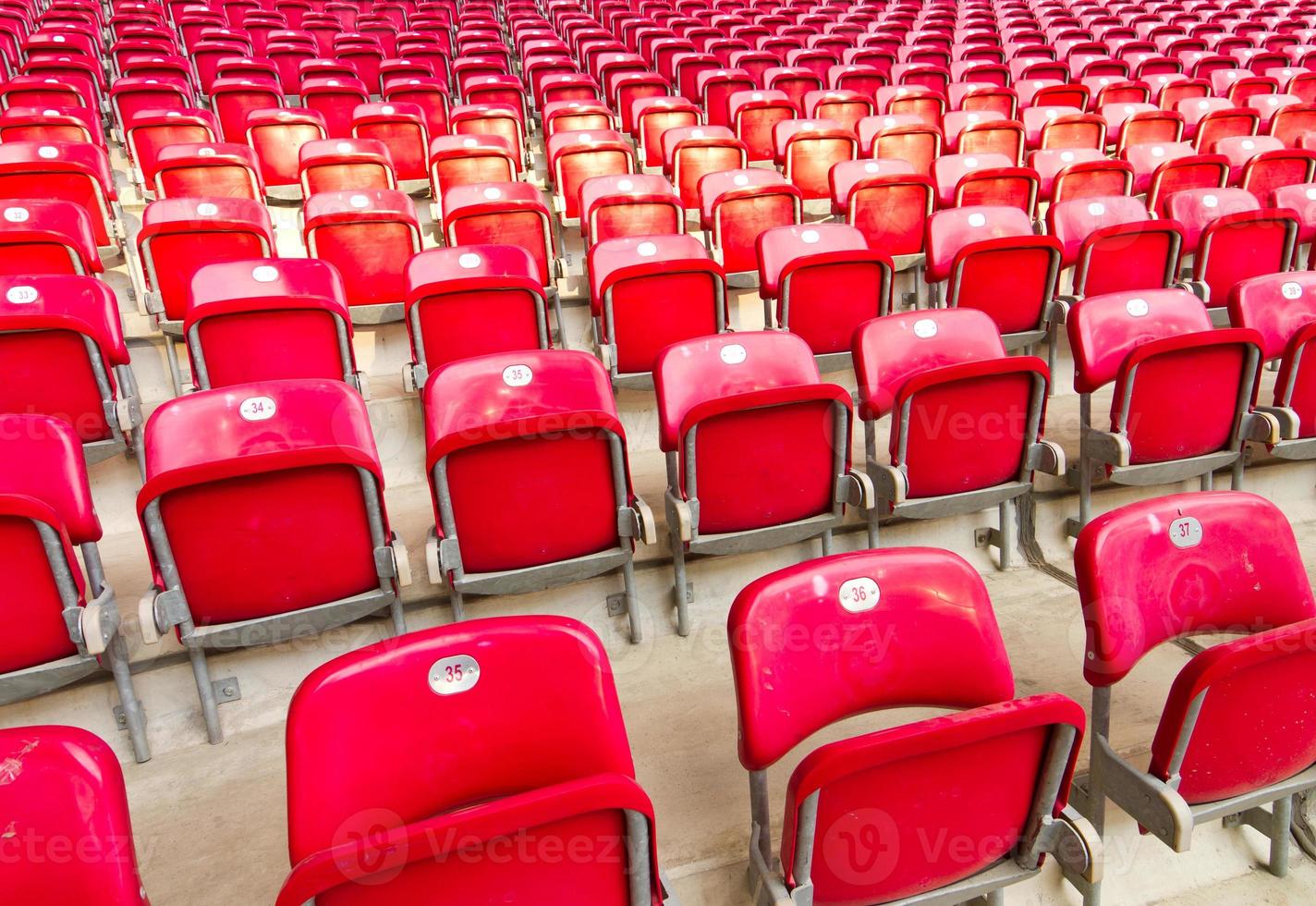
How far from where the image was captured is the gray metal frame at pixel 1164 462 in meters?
1.77

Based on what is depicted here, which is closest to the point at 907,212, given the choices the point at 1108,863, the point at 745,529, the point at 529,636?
the point at 745,529

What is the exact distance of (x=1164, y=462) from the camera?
1.82 metres

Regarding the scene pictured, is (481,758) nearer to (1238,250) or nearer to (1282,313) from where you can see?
(1282,313)

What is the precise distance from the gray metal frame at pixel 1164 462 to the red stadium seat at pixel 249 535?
52.6 inches

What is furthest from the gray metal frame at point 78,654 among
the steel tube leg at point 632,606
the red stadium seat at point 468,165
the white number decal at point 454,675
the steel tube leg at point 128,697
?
the red stadium seat at point 468,165

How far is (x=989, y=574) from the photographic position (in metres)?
1.89

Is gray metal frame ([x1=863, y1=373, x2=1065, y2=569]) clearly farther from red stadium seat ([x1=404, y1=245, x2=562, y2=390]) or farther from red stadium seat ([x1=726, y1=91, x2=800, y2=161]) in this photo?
red stadium seat ([x1=726, y1=91, x2=800, y2=161])

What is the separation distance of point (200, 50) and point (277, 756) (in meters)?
4.14

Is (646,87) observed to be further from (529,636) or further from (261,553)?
(529,636)

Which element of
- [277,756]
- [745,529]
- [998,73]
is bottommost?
[277,756]

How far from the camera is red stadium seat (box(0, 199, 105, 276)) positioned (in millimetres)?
2123

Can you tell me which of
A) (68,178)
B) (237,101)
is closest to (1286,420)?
(68,178)

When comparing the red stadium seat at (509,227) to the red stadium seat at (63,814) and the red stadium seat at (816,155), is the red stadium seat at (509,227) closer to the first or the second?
the red stadium seat at (816,155)

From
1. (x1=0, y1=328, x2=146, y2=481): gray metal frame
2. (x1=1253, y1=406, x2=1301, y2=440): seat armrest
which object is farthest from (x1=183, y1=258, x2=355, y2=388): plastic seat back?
(x1=1253, y1=406, x2=1301, y2=440): seat armrest
